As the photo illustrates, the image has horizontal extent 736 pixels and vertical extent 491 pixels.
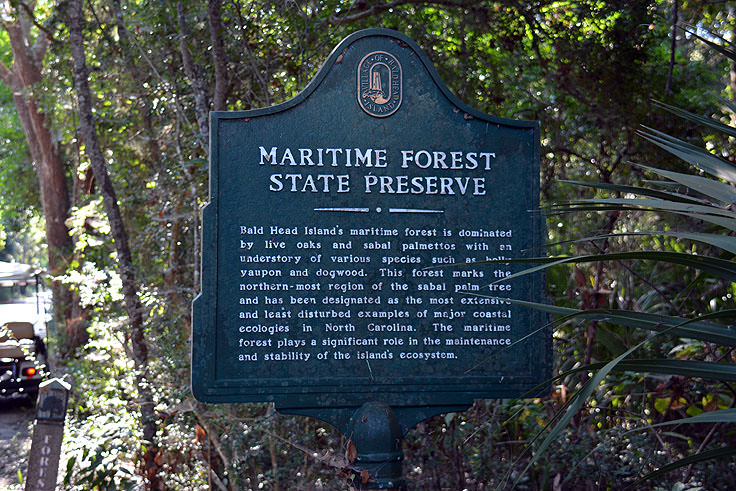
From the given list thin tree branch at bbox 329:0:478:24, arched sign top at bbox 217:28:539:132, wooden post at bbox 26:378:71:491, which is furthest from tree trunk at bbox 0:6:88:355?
arched sign top at bbox 217:28:539:132

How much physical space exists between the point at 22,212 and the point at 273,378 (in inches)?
771

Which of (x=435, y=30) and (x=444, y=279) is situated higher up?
(x=435, y=30)

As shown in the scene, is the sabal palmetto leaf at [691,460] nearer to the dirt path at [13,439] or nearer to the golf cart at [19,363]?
the dirt path at [13,439]

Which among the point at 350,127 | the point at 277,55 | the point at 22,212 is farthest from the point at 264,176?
the point at 22,212

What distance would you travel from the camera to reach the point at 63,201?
52.5ft

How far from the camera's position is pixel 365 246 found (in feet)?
12.2

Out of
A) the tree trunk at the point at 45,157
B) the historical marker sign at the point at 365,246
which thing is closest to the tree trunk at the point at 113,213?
the historical marker sign at the point at 365,246

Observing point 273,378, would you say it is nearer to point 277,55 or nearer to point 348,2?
point 277,55

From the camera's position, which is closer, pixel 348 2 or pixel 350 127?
pixel 350 127

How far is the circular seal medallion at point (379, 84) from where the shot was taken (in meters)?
3.81

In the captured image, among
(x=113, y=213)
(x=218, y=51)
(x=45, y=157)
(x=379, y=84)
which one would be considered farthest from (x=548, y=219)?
(x=45, y=157)

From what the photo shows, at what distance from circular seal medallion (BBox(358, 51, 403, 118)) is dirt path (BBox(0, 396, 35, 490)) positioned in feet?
15.3

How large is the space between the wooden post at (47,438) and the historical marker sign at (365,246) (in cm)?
192

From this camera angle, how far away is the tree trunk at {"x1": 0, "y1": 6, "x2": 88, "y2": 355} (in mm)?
15172
